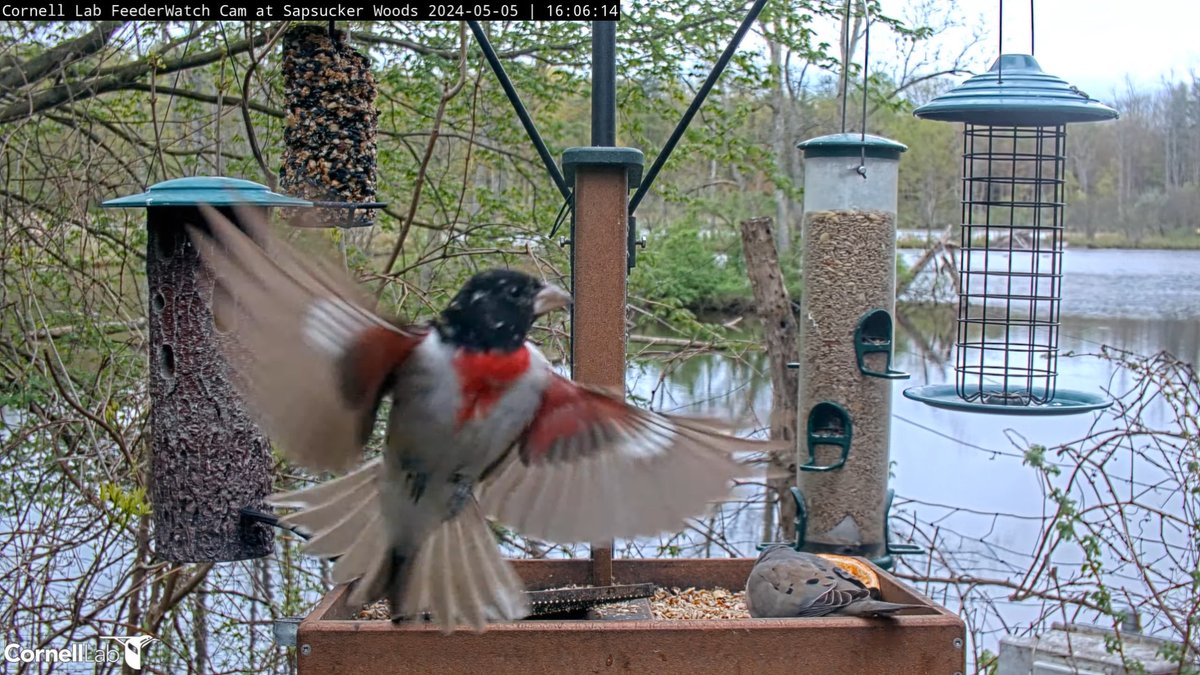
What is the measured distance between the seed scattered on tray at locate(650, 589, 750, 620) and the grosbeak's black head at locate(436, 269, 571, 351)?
3.12ft

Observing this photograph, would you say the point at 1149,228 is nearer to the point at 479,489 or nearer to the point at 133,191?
the point at 133,191

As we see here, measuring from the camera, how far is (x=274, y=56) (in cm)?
565

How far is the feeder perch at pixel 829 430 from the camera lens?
3975mm

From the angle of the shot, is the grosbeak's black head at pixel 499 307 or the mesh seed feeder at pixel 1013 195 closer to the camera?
the grosbeak's black head at pixel 499 307

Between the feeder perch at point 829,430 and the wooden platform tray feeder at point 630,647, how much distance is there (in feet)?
4.78

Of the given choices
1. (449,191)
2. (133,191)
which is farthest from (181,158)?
(449,191)

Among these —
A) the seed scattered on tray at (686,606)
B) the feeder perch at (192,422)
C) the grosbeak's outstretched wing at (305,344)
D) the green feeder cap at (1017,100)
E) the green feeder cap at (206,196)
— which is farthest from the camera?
the green feeder cap at (1017,100)

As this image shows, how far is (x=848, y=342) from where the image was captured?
4.06 metres

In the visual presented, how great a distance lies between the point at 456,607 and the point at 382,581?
0.89 feet

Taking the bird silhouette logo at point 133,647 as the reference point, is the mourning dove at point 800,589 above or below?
above

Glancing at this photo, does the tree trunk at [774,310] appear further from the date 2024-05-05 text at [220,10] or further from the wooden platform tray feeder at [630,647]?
the wooden platform tray feeder at [630,647]

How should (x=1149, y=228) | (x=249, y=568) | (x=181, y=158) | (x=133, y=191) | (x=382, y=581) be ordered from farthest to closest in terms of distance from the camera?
(x=1149, y=228) < (x=181, y=158) < (x=133, y=191) < (x=249, y=568) < (x=382, y=581)

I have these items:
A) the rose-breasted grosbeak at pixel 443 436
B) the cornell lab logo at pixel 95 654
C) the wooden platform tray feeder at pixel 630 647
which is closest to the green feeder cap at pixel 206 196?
the rose-breasted grosbeak at pixel 443 436

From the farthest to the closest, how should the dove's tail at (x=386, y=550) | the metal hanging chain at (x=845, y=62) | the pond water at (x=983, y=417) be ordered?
1. the pond water at (x=983, y=417)
2. the metal hanging chain at (x=845, y=62)
3. the dove's tail at (x=386, y=550)
